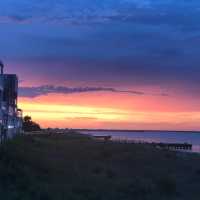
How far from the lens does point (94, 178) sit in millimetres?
34812

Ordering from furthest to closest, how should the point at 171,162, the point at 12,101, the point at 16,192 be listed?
1. the point at 12,101
2. the point at 171,162
3. the point at 16,192

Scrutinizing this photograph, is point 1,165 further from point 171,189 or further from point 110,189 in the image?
point 171,189

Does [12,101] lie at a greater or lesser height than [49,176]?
greater

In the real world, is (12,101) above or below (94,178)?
above

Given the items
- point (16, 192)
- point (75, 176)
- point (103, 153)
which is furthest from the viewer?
point (103, 153)

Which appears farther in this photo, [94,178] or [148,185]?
[94,178]

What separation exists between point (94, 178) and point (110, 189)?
14.3 feet

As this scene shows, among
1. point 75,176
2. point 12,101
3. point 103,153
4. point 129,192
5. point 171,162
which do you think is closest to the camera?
point 129,192

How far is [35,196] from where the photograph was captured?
2597 centimetres

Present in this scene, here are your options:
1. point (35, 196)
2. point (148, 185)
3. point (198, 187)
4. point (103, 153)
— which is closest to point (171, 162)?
point (103, 153)

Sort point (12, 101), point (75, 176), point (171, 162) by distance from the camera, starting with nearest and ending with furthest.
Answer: point (75, 176)
point (171, 162)
point (12, 101)

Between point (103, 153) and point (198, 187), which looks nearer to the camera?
point (198, 187)

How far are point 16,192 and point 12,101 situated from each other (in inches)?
1931

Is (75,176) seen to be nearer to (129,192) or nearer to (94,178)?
(94,178)
